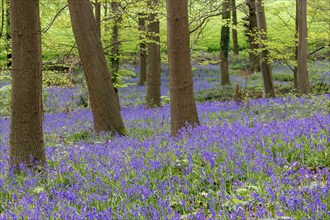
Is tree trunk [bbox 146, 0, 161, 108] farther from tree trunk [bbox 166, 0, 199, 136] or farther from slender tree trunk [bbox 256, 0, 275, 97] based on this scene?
tree trunk [bbox 166, 0, 199, 136]

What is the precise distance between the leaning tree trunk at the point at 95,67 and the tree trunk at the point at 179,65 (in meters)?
2.17

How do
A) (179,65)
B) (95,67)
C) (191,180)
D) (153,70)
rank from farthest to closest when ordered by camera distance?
(153,70) → (95,67) → (179,65) → (191,180)

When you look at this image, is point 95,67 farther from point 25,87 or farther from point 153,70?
point 153,70

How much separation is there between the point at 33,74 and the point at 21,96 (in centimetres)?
36

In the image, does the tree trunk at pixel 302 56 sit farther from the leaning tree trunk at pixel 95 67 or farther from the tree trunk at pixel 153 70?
the leaning tree trunk at pixel 95 67

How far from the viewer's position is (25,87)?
5.86m

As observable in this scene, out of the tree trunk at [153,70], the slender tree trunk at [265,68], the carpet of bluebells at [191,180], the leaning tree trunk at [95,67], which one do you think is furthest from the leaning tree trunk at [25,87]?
the slender tree trunk at [265,68]

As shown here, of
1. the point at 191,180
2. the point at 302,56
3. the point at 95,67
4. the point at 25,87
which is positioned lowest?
the point at 191,180

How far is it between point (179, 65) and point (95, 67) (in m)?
2.61

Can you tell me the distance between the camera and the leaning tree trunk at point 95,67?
29.8 ft

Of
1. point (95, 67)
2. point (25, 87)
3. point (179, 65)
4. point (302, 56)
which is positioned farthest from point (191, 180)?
point (302, 56)

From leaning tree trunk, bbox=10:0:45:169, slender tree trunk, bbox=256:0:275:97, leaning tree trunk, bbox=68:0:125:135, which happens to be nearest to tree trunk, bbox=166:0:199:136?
leaning tree trunk, bbox=68:0:125:135

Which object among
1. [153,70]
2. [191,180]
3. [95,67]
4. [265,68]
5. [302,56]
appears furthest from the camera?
[265,68]

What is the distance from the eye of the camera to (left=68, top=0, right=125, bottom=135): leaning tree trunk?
9.08m
